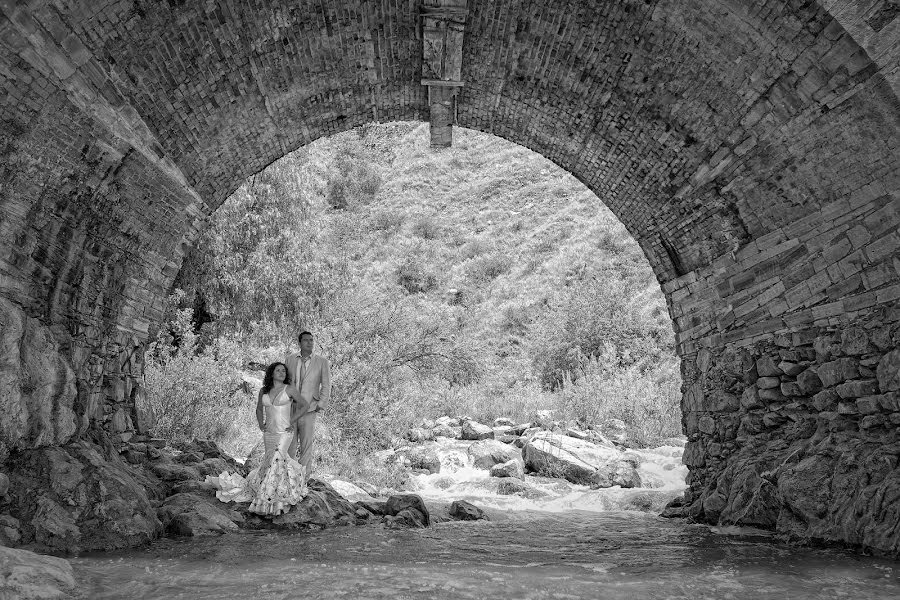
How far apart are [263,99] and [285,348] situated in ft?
26.2

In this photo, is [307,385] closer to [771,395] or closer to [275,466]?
[275,466]

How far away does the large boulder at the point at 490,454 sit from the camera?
12.9 metres

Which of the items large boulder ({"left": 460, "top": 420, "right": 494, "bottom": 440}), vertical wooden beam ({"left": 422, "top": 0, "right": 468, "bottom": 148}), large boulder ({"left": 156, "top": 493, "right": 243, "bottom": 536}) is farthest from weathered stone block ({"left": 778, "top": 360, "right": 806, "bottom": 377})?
large boulder ({"left": 460, "top": 420, "right": 494, "bottom": 440})

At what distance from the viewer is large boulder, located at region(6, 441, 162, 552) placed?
19.3 feet

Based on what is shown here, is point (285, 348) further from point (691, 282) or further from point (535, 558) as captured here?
point (535, 558)

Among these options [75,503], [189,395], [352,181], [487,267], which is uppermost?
[352,181]

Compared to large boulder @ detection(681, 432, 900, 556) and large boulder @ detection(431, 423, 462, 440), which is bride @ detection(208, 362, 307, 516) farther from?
large boulder @ detection(431, 423, 462, 440)

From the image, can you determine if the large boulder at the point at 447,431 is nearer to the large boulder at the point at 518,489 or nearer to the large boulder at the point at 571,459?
the large boulder at the point at 571,459

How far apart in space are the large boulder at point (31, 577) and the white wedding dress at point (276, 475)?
3116 mm

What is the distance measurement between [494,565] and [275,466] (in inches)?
118

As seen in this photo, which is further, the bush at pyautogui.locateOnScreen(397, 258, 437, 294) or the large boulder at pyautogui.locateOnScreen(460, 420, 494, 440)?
the bush at pyautogui.locateOnScreen(397, 258, 437, 294)

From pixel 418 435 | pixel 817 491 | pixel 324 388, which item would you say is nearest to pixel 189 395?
pixel 324 388

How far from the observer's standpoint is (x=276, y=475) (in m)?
7.70

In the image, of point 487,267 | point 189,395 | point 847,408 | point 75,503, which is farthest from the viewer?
point 487,267
